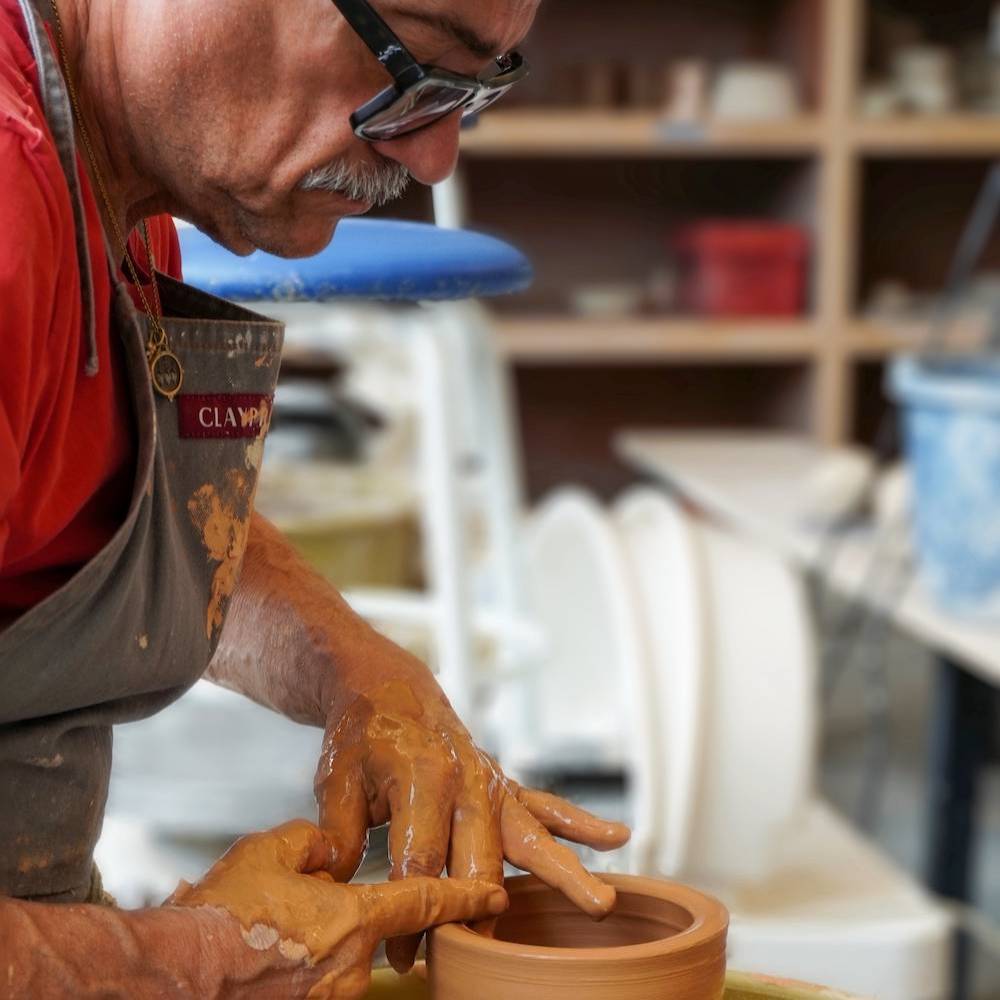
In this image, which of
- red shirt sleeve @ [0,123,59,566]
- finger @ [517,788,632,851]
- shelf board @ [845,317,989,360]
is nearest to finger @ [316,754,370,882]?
finger @ [517,788,632,851]

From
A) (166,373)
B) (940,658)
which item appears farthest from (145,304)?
(940,658)

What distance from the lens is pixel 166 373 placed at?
930mm

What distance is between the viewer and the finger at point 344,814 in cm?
95

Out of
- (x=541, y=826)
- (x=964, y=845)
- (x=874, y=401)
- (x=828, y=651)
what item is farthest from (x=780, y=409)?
(x=541, y=826)

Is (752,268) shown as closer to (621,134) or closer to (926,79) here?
(621,134)

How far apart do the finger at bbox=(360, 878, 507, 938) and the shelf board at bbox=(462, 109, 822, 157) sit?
3884mm

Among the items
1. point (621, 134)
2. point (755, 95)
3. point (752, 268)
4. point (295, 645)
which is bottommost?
point (295, 645)

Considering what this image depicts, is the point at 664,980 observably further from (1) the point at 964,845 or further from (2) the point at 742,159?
(2) the point at 742,159

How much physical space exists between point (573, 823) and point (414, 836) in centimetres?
11

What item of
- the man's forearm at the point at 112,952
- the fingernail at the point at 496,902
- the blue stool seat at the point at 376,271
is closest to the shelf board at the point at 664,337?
the blue stool seat at the point at 376,271

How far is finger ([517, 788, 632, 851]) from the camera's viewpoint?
0.98 metres

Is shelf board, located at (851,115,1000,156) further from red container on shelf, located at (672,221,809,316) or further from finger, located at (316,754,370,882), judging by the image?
finger, located at (316,754,370,882)

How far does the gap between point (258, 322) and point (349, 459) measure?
7.61 feet

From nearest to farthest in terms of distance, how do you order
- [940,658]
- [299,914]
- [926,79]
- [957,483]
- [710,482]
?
[299,914]
[957,483]
[940,658]
[710,482]
[926,79]
